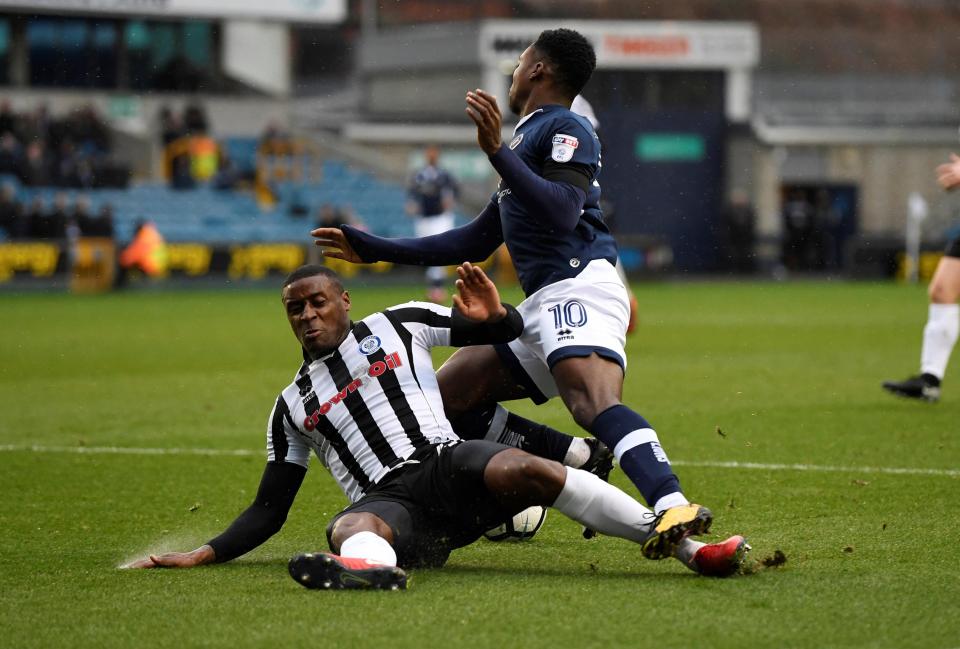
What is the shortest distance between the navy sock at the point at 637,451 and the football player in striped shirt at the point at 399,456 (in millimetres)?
116

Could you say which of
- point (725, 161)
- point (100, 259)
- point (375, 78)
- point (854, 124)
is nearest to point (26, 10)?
point (100, 259)

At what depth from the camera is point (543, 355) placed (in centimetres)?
589

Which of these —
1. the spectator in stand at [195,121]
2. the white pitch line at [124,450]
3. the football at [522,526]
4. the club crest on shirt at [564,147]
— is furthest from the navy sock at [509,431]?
the spectator in stand at [195,121]

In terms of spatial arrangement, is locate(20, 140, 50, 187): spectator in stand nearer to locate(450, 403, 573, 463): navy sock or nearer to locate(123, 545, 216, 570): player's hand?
locate(450, 403, 573, 463): navy sock

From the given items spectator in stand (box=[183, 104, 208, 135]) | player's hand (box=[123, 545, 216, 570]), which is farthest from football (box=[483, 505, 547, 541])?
spectator in stand (box=[183, 104, 208, 135])

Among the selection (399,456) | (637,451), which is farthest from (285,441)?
(637,451)

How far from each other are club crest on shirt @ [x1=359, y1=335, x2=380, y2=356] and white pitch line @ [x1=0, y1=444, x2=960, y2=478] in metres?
2.88

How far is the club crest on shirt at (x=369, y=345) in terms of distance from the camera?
5609 millimetres

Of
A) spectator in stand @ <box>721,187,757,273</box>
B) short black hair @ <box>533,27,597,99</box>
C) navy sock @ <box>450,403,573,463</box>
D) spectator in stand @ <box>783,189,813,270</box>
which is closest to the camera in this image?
short black hair @ <box>533,27,597,99</box>

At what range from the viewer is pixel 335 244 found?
638 cm

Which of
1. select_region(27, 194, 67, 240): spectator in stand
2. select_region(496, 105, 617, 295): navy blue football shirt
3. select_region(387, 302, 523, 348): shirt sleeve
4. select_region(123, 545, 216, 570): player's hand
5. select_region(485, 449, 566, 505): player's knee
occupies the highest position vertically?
select_region(496, 105, 617, 295): navy blue football shirt

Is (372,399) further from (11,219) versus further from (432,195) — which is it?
(11,219)

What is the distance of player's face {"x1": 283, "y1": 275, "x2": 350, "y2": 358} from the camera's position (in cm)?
552

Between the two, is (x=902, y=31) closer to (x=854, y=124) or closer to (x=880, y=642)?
(x=854, y=124)
